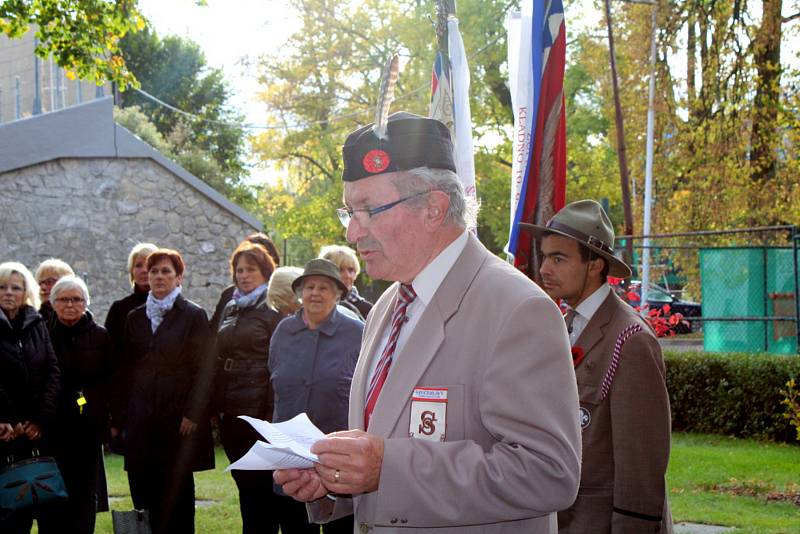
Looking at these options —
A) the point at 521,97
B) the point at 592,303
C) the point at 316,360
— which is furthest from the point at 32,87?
the point at 592,303

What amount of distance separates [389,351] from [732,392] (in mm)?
11081

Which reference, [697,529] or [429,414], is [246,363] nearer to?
[697,529]

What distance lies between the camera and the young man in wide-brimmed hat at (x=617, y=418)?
3.22 m

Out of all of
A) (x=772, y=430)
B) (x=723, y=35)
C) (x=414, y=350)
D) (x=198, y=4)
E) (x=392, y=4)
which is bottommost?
(x=772, y=430)

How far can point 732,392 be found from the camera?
41.7 ft

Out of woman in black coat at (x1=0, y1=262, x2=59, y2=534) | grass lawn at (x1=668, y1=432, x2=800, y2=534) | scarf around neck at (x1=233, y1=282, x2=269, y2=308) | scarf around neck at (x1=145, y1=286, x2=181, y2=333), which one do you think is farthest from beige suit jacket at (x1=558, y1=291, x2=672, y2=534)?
grass lawn at (x1=668, y1=432, x2=800, y2=534)

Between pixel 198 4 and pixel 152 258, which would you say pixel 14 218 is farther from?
pixel 152 258

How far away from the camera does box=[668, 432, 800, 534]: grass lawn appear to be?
801cm

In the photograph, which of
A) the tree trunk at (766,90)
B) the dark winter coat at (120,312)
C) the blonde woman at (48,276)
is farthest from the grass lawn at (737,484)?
the tree trunk at (766,90)

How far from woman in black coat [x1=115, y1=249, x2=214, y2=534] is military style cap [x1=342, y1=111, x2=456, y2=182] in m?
4.58

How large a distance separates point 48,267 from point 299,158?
29239mm

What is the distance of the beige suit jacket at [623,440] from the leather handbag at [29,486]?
4.29m

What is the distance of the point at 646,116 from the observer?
25.2 meters

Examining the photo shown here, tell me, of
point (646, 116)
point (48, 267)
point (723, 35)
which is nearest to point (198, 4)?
point (48, 267)
